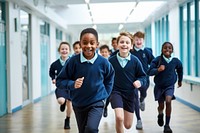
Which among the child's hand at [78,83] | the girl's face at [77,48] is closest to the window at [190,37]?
the girl's face at [77,48]

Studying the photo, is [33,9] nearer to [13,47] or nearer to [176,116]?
[13,47]

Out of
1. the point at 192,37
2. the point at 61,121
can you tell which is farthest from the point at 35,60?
the point at 192,37

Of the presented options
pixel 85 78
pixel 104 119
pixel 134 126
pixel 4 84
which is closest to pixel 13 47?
pixel 4 84

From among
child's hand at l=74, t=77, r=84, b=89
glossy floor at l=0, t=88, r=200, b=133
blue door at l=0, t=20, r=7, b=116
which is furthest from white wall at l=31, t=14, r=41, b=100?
child's hand at l=74, t=77, r=84, b=89

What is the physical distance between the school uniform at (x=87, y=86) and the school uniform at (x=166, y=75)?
6.68 feet

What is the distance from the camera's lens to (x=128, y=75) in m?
4.06

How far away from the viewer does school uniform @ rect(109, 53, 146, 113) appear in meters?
4.05

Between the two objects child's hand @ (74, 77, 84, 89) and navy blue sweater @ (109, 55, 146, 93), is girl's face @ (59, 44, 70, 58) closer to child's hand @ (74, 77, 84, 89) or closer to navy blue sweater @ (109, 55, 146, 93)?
navy blue sweater @ (109, 55, 146, 93)

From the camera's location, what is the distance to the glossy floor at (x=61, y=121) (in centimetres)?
547

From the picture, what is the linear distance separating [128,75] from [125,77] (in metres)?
0.05

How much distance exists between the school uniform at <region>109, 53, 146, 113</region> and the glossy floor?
4.56 ft

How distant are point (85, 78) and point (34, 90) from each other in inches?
267

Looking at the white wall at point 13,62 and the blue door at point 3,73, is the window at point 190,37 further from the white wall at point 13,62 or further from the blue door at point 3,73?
the blue door at point 3,73

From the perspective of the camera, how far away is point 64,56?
5.38m
